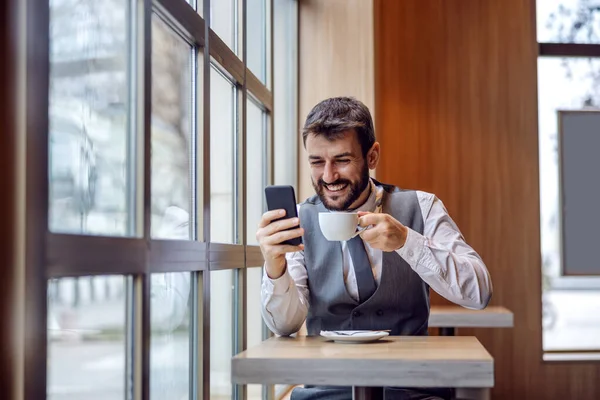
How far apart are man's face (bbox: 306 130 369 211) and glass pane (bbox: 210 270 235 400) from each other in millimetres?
399

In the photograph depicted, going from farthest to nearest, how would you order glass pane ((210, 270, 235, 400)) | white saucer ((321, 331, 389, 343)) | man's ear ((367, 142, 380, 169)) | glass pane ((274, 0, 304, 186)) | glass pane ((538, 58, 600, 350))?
glass pane ((538, 58, 600, 350)) < glass pane ((274, 0, 304, 186)) < glass pane ((210, 270, 235, 400)) < man's ear ((367, 142, 380, 169)) < white saucer ((321, 331, 389, 343))

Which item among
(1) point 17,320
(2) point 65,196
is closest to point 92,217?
(2) point 65,196

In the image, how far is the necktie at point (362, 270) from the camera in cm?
204

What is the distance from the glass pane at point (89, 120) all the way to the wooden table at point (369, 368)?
340mm

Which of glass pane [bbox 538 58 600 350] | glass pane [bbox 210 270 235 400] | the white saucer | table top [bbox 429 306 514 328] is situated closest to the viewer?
the white saucer

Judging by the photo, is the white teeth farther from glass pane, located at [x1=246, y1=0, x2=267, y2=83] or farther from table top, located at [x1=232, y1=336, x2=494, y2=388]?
glass pane, located at [x1=246, y1=0, x2=267, y2=83]

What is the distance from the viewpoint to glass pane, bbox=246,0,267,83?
2.90m

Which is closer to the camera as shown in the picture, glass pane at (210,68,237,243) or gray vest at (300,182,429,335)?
gray vest at (300,182,429,335)

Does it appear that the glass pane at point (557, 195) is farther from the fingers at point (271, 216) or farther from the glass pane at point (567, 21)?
the fingers at point (271, 216)

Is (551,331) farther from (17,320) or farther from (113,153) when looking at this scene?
(17,320)

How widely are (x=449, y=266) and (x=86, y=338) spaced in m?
0.89

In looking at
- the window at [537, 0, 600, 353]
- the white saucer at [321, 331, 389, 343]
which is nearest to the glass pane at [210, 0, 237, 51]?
the white saucer at [321, 331, 389, 343]

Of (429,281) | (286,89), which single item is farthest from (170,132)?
(286,89)

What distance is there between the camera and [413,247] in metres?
1.78
